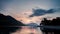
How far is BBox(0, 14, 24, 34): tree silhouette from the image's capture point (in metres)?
2.54

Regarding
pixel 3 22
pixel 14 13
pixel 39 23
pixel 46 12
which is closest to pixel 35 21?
pixel 39 23

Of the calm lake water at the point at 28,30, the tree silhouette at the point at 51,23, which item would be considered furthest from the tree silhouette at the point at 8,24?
the tree silhouette at the point at 51,23

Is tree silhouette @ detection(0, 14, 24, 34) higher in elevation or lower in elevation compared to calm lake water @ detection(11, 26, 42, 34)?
higher

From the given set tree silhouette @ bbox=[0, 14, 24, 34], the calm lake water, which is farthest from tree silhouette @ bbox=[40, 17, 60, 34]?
tree silhouette @ bbox=[0, 14, 24, 34]

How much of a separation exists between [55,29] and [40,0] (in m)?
0.63

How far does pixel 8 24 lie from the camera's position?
2582 mm

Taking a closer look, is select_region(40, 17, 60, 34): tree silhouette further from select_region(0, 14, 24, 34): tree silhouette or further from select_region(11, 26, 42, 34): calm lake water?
select_region(0, 14, 24, 34): tree silhouette

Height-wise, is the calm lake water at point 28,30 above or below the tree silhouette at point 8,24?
below

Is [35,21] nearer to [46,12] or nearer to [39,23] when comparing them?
[39,23]

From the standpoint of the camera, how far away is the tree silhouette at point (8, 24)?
2.54m

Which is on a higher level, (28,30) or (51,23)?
(51,23)

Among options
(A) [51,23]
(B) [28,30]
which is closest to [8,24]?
(B) [28,30]

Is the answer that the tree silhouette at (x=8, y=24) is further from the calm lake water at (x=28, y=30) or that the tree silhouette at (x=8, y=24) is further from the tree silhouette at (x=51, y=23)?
the tree silhouette at (x=51, y=23)

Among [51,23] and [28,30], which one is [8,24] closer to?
[28,30]
